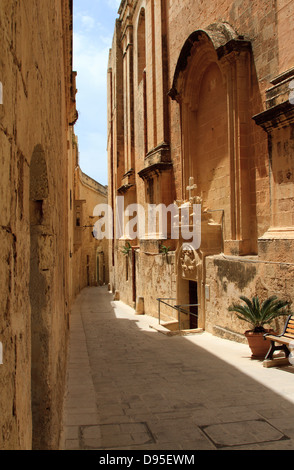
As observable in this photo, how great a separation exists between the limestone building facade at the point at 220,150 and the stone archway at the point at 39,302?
5684 millimetres

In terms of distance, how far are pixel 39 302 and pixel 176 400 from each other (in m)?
2.76

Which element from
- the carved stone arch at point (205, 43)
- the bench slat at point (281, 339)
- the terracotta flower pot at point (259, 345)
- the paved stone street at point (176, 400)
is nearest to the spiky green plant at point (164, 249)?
the carved stone arch at point (205, 43)

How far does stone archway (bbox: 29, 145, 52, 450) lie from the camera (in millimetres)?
3057

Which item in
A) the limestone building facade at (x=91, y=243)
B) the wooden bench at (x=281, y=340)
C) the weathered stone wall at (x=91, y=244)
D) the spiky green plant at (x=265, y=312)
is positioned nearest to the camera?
the wooden bench at (x=281, y=340)

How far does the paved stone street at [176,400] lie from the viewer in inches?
158

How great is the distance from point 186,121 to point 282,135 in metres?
6.23

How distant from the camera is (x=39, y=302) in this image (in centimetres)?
319

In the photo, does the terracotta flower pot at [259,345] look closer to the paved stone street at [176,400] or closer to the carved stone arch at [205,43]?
the paved stone street at [176,400]

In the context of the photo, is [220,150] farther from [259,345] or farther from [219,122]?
[259,345]

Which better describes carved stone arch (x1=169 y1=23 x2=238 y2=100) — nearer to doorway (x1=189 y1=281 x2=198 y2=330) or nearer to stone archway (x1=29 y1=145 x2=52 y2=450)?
doorway (x1=189 y1=281 x2=198 y2=330)

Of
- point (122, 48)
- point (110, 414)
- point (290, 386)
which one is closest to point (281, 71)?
point (290, 386)

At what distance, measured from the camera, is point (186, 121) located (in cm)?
1450

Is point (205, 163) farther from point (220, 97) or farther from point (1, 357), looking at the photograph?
point (1, 357)

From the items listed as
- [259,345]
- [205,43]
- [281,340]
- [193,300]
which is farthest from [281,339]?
[205,43]
